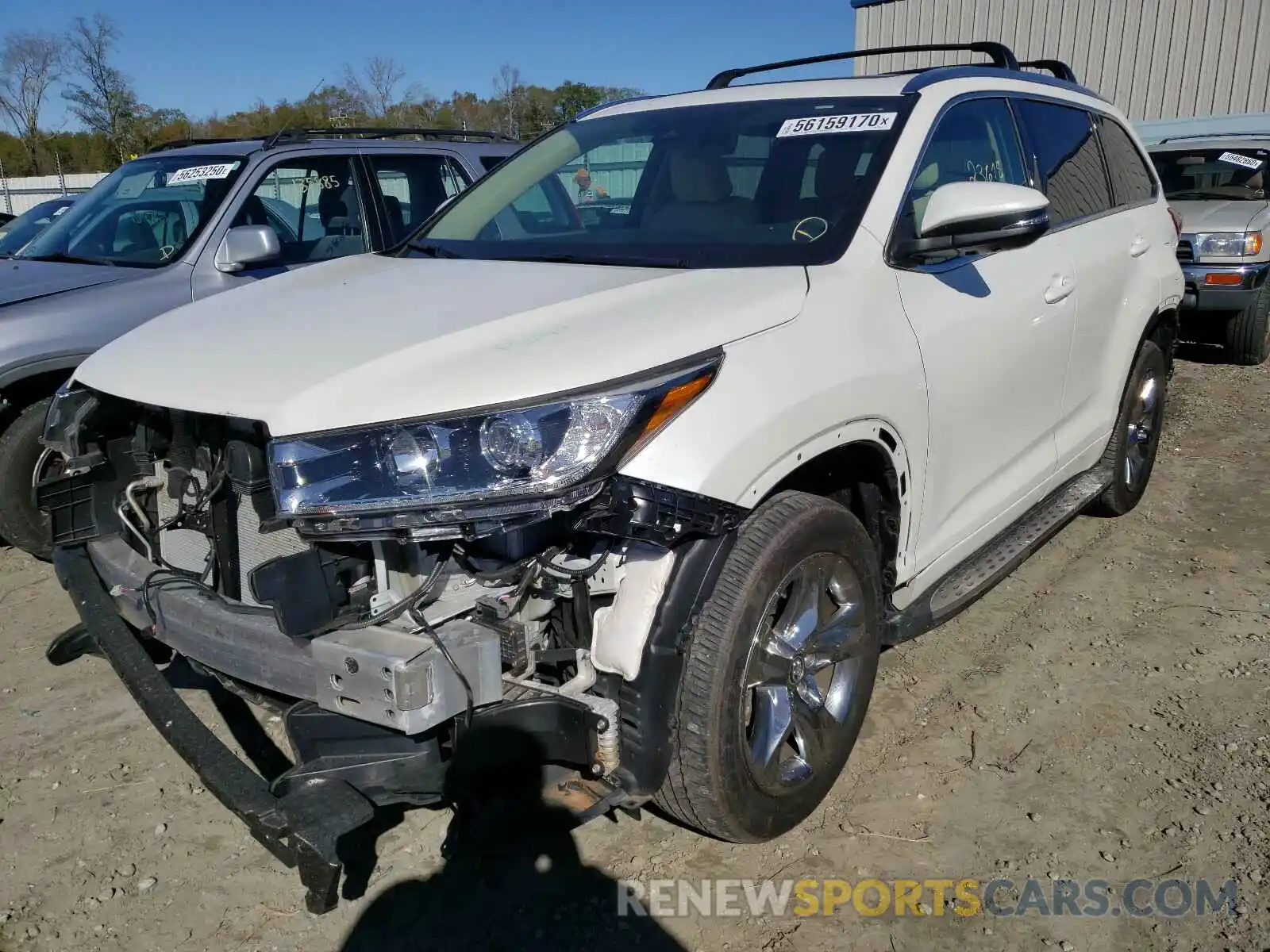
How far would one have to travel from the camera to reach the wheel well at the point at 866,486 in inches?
106

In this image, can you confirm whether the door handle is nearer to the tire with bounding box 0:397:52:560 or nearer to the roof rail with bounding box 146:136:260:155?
the tire with bounding box 0:397:52:560

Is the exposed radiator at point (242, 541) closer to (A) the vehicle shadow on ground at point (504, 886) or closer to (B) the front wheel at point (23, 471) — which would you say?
(A) the vehicle shadow on ground at point (504, 886)

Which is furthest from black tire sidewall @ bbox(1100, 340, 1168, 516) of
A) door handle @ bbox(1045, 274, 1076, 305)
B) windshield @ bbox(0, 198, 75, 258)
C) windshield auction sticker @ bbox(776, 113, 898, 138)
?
windshield @ bbox(0, 198, 75, 258)

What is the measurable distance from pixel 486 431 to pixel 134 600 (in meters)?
1.30

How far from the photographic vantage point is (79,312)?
4.63 metres

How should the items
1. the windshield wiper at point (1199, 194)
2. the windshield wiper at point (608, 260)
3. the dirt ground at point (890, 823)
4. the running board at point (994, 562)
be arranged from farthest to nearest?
the windshield wiper at point (1199, 194) → the running board at point (994, 562) → the windshield wiper at point (608, 260) → the dirt ground at point (890, 823)

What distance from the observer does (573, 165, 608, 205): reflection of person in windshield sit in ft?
11.8

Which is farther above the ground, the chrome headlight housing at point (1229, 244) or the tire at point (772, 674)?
the tire at point (772, 674)

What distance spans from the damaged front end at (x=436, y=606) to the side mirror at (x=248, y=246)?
269cm

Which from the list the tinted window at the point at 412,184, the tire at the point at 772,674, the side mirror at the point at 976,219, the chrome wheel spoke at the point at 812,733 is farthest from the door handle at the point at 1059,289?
the tinted window at the point at 412,184

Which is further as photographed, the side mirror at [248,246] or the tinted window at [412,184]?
the tinted window at [412,184]

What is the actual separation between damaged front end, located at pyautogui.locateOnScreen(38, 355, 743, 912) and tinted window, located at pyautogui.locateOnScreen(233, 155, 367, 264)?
332cm

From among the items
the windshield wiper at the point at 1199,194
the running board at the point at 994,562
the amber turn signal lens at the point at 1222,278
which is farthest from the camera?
the windshield wiper at the point at 1199,194

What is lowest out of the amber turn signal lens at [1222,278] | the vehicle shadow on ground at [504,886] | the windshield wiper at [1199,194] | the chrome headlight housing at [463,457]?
the amber turn signal lens at [1222,278]
